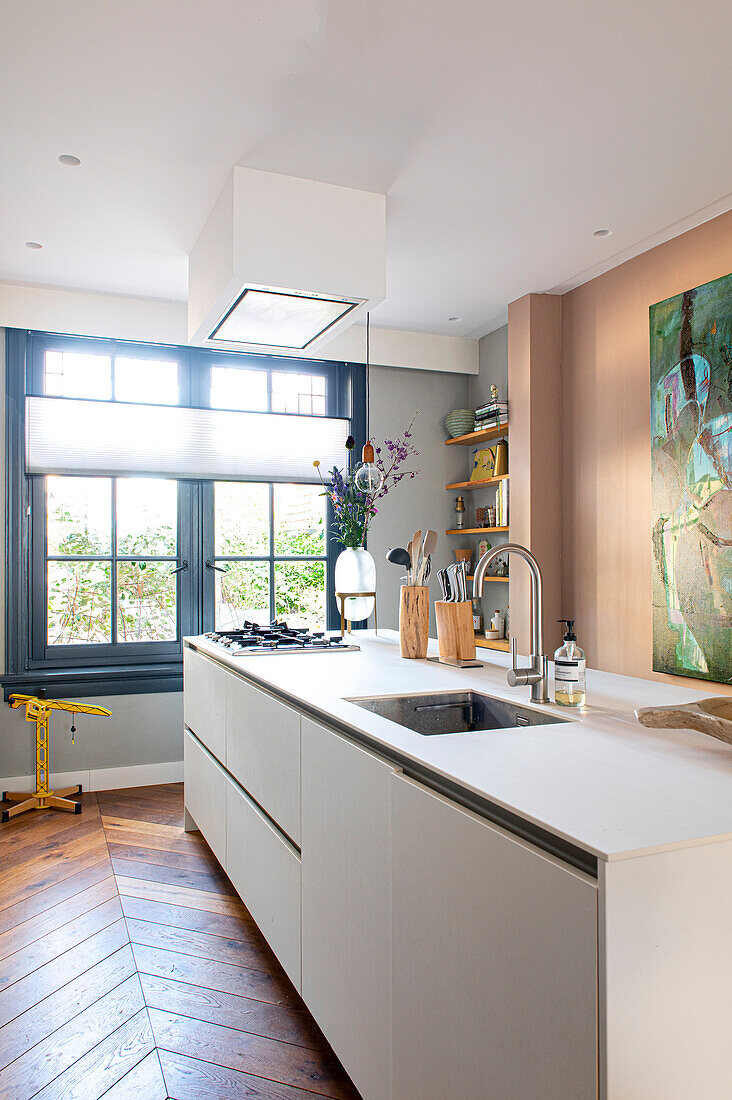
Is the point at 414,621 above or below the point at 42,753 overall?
above

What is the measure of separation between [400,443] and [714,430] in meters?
2.15

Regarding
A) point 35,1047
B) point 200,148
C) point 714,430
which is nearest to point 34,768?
point 35,1047

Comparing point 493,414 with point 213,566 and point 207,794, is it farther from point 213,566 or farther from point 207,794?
point 207,794

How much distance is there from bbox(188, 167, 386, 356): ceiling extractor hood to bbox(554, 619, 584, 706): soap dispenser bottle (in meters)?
1.58

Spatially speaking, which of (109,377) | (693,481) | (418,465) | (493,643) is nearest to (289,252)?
(693,481)

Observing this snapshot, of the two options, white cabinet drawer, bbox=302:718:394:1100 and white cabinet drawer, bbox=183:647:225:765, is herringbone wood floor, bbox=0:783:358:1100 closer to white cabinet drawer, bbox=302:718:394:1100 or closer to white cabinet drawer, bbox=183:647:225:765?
white cabinet drawer, bbox=302:718:394:1100

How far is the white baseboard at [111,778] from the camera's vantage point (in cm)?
391

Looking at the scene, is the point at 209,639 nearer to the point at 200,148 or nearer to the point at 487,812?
the point at 200,148

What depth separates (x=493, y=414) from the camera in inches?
169

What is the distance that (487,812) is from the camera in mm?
1147

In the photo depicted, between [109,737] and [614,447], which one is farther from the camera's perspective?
[109,737]

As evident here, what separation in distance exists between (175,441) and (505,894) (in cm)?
355

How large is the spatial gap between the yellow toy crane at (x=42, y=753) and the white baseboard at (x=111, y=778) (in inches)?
2.6

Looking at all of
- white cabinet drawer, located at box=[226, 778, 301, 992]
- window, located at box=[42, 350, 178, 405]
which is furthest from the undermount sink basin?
window, located at box=[42, 350, 178, 405]
